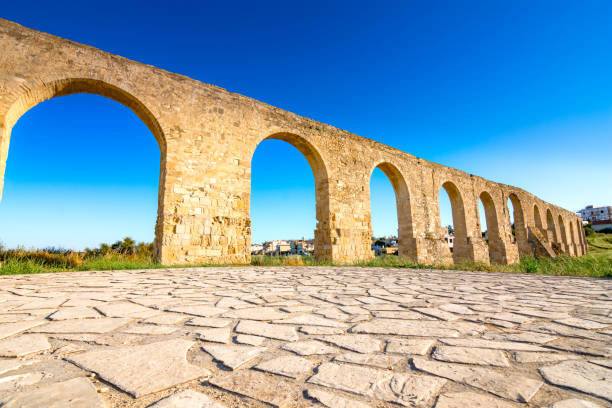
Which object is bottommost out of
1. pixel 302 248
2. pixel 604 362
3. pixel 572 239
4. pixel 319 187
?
pixel 604 362

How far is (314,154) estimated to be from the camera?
10.5 metres

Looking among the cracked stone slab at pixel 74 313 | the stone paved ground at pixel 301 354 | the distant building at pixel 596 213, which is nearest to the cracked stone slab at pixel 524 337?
the stone paved ground at pixel 301 354

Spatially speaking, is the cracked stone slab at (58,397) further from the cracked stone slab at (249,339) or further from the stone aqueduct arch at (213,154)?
the stone aqueduct arch at (213,154)

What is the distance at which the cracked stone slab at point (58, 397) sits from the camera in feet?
3.12

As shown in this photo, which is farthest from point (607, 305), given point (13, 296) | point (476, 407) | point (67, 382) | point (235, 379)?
point (13, 296)

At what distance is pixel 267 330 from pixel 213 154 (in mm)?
7216

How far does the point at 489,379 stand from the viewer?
1.17 metres

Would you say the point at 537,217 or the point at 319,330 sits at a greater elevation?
the point at 537,217

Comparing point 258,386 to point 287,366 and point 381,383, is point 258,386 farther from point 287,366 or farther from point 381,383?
point 381,383

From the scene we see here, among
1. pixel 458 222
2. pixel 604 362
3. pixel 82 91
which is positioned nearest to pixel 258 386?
pixel 604 362

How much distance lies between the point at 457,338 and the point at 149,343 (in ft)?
5.36

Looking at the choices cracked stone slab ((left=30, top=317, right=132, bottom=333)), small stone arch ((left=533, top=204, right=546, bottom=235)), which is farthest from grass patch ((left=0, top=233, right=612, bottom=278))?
small stone arch ((left=533, top=204, right=546, bottom=235))

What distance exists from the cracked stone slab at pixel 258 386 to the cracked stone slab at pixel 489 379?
58 centimetres

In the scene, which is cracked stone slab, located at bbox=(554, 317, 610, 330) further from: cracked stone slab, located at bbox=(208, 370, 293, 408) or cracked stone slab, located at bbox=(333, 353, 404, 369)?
cracked stone slab, located at bbox=(208, 370, 293, 408)
